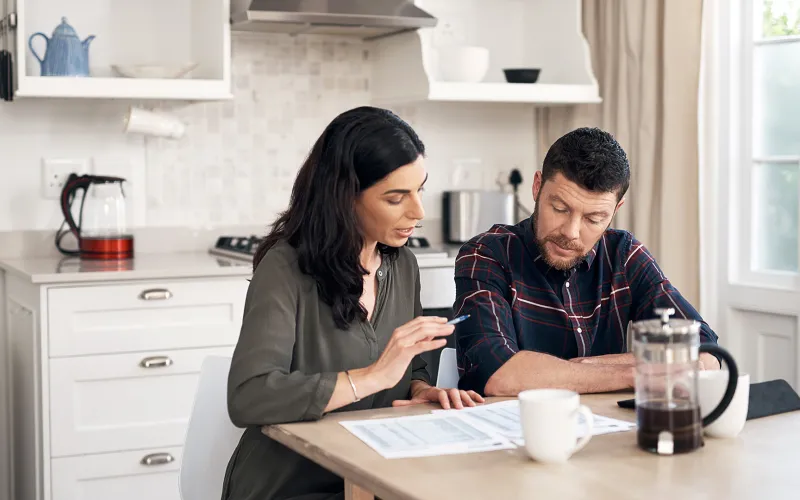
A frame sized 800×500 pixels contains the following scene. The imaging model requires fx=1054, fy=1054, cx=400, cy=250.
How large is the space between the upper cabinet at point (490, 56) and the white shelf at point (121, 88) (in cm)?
66

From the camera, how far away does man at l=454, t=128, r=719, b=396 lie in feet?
6.79

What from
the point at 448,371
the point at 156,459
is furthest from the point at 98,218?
the point at 448,371

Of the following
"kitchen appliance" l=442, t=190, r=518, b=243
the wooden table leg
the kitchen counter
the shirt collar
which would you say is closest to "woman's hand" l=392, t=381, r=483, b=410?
the wooden table leg

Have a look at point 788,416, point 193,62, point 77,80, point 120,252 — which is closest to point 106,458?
point 120,252

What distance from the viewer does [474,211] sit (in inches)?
153

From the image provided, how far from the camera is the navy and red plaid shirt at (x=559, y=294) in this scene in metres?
2.12

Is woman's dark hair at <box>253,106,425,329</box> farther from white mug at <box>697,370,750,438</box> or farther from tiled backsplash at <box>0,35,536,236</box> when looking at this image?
tiled backsplash at <box>0,35,536,236</box>

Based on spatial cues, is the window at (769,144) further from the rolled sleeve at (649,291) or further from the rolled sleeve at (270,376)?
the rolled sleeve at (270,376)

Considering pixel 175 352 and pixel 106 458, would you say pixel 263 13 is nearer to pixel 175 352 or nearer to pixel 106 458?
pixel 175 352

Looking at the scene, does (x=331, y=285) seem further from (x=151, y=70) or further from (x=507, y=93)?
(x=507, y=93)

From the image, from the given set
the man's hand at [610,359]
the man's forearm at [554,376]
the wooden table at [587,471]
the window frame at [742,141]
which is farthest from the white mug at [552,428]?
the window frame at [742,141]

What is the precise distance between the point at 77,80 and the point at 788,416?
231 centimetres

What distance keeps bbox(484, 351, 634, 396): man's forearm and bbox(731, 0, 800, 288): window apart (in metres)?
1.50

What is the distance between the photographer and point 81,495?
3.00m
